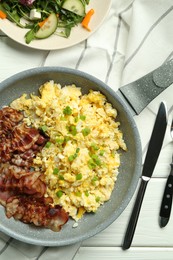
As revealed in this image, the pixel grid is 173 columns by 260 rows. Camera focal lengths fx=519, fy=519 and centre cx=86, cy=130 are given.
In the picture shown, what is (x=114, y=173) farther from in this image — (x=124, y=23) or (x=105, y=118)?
(x=124, y=23)

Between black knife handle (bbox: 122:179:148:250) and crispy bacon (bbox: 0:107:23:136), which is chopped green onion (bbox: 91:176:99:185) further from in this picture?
crispy bacon (bbox: 0:107:23:136)

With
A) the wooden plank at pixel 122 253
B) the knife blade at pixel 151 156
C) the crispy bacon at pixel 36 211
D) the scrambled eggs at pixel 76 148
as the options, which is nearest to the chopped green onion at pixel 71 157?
the scrambled eggs at pixel 76 148

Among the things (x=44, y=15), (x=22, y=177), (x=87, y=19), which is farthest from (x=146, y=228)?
(x=44, y=15)

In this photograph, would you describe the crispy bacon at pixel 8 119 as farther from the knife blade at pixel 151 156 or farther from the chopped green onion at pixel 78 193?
the knife blade at pixel 151 156

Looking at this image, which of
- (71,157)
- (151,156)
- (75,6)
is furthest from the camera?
(75,6)

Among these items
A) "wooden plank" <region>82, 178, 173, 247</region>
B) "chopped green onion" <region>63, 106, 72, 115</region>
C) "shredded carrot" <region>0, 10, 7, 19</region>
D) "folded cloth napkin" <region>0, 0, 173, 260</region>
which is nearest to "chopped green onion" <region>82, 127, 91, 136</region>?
"chopped green onion" <region>63, 106, 72, 115</region>

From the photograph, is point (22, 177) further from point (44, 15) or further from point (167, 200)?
point (44, 15)
